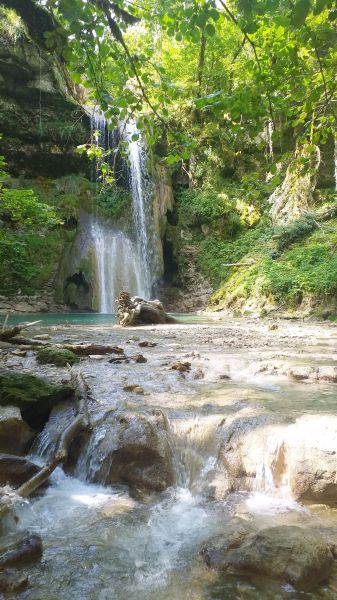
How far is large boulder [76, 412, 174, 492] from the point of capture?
3207 millimetres

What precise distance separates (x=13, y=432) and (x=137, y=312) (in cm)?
914

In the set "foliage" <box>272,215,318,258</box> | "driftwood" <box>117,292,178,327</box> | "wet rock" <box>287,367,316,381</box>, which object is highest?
"foliage" <box>272,215,318,258</box>

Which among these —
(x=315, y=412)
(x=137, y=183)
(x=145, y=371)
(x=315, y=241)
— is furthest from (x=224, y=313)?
(x=315, y=412)

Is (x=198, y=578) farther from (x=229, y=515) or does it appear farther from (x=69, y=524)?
(x=69, y=524)

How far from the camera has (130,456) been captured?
331 centimetres

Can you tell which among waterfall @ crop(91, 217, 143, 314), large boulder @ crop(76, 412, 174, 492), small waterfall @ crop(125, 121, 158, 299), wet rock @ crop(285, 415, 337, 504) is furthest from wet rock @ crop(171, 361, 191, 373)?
small waterfall @ crop(125, 121, 158, 299)

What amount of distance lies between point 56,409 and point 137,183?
66.1 feet

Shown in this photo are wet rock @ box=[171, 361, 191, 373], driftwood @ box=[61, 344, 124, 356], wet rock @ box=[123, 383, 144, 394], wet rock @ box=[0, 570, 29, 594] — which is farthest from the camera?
driftwood @ box=[61, 344, 124, 356]

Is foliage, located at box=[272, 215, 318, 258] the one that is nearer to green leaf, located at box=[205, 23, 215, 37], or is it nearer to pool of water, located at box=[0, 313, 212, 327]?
pool of water, located at box=[0, 313, 212, 327]

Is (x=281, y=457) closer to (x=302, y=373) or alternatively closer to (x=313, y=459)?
(x=313, y=459)

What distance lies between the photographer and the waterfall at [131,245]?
21.0m

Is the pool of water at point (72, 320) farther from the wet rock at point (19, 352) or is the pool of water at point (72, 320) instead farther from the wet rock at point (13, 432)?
the wet rock at point (13, 432)

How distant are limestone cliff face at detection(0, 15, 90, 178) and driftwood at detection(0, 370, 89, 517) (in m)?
17.8

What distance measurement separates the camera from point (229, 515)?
8.86 ft
